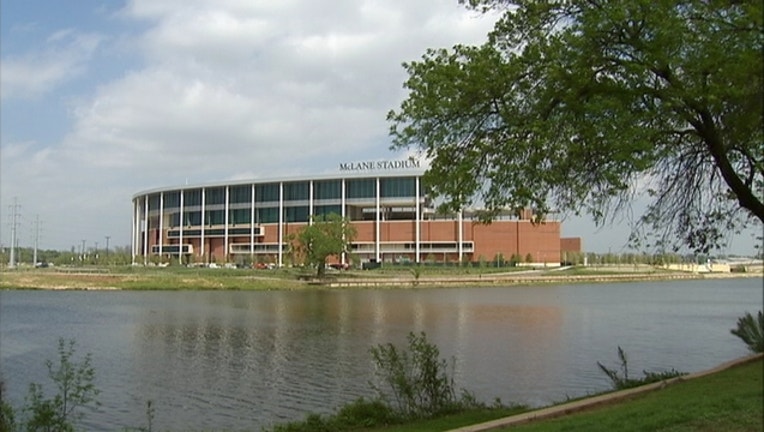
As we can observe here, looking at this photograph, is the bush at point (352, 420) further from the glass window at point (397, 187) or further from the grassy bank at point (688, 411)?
the glass window at point (397, 187)

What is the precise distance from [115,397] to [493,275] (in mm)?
97514

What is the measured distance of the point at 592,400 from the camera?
44.9 ft

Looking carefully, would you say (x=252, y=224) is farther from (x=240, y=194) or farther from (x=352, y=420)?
(x=352, y=420)

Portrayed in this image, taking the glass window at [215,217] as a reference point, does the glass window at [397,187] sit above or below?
above

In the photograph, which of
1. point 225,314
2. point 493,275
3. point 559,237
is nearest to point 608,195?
point 225,314

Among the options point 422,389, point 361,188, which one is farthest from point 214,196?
point 422,389

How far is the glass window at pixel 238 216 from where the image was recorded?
5694 inches

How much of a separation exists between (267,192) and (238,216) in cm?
857

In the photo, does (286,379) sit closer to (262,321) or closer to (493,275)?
(262,321)

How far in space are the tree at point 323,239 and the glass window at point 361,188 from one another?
23.3 meters

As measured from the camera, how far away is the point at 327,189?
5335 inches

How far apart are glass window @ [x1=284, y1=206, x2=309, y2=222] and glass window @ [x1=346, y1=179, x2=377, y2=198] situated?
9.44 m

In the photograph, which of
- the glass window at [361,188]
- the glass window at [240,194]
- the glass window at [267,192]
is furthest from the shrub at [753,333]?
the glass window at [240,194]

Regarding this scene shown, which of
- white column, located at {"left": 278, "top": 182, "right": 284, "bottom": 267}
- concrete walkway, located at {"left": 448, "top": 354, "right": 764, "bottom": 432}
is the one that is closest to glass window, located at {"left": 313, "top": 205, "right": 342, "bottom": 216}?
white column, located at {"left": 278, "top": 182, "right": 284, "bottom": 267}
